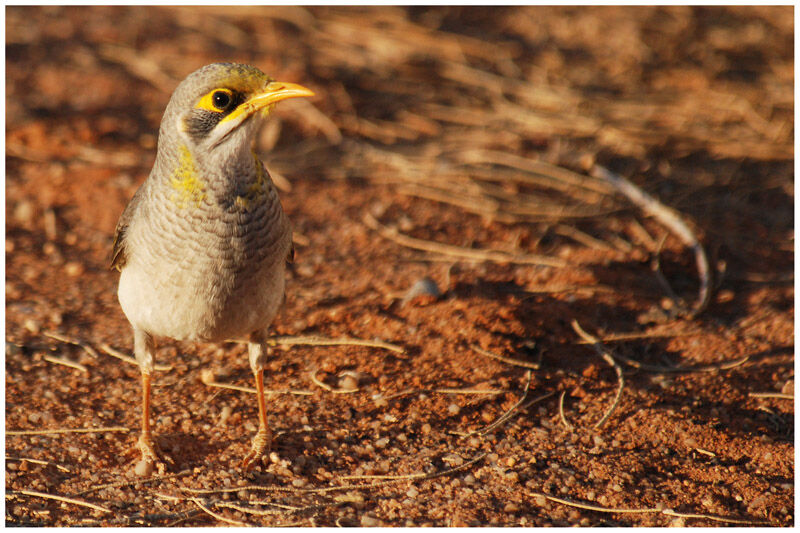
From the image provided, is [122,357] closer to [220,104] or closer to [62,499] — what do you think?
[62,499]

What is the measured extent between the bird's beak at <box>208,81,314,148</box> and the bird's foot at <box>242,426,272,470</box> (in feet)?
4.97

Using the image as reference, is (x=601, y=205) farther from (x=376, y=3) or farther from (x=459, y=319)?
(x=376, y=3)

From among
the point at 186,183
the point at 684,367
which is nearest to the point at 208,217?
the point at 186,183

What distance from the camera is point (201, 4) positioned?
1062 cm

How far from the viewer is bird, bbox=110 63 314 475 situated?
13.1 feet

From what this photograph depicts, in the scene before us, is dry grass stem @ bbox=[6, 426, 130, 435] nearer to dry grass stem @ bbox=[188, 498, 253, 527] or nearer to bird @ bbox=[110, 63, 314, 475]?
bird @ bbox=[110, 63, 314, 475]

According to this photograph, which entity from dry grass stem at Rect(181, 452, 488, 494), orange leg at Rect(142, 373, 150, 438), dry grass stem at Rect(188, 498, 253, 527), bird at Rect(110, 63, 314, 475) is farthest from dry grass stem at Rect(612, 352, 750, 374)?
orange leg at Rect(142, 373, 150, 438)

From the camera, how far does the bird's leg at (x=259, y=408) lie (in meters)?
4.32

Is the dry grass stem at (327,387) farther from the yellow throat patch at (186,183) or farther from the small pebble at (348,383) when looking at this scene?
the yellow throat patch at (186,183)

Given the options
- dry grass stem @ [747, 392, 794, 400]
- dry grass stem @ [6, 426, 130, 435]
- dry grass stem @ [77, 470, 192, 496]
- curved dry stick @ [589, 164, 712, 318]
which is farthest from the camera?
curved dry stick @ [589, 164, 712, 318]

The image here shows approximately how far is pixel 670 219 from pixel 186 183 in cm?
407

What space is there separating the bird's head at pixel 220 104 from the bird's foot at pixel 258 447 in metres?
1.48

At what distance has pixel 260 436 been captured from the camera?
4.40 m

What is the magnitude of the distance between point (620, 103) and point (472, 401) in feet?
16.5
